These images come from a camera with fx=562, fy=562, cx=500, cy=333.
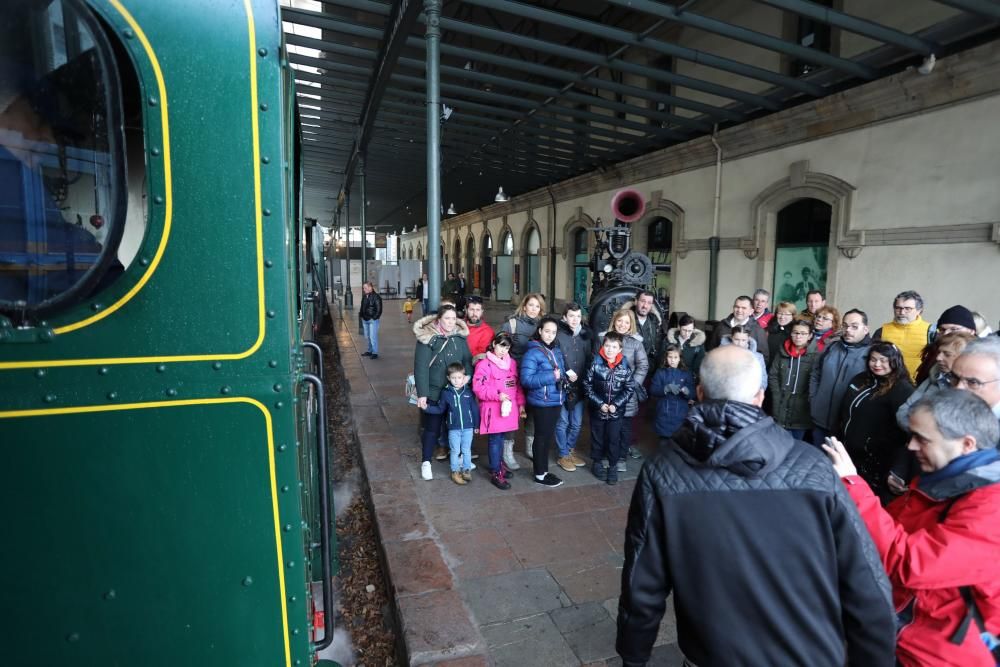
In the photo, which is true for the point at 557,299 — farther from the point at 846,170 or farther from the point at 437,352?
the point at 437,352

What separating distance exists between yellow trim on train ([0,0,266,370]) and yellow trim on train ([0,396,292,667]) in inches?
4.6

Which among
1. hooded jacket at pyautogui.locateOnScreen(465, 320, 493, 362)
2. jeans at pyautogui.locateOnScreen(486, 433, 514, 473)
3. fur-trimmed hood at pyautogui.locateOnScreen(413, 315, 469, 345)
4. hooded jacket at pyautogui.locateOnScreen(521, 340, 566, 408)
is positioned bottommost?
jeans at pyautogui.locateOnScreen(486, 433, 514, 473)

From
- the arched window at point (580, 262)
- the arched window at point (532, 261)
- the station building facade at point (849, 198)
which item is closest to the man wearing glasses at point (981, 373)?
the station building facade at point (849, 198)

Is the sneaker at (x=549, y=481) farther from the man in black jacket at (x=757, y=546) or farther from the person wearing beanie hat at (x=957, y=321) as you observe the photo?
the man in black jacket at (x=757, y=546)

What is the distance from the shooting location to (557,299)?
20.2m

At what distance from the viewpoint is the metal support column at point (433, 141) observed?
6109 mm

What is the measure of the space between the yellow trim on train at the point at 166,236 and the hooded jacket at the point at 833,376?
173 inches

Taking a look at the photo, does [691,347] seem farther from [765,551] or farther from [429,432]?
[765,551]

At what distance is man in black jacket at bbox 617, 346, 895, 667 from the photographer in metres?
1.62

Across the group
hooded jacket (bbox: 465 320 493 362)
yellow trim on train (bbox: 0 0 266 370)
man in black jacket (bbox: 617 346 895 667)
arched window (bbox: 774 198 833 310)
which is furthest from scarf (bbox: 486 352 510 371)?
arched window (bbox: 774 198 833 310)

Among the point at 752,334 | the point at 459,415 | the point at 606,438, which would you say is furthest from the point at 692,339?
the point at 459,415

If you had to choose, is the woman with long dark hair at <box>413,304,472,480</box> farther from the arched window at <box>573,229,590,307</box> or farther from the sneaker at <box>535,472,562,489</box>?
the arched window at <box>573,229,590,307</box>

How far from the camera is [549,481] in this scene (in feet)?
17.2

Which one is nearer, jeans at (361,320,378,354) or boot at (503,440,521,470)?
boot at (503,440,521,470)
